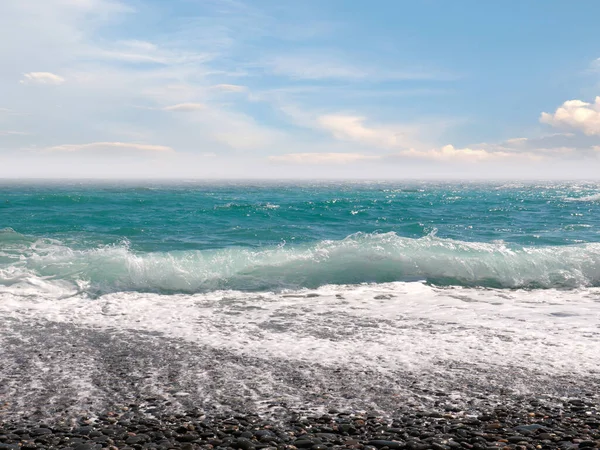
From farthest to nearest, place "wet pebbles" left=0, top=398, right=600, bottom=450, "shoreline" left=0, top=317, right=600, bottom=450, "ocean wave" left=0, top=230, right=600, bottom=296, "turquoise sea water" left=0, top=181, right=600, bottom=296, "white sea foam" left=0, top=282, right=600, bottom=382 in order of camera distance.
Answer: "turquoise sea water" left=0, top=181, right=600, bottom=296 → "ocean wave" left=0, top=230, right=600, bottom=296 → "white sea foam" left=0, top=282, right=600, bottom=382 → "shoreline" left=0, top=317, right=600, bottom=450 → "wet pebbles" left=0, top=398, right=600, bottom=450

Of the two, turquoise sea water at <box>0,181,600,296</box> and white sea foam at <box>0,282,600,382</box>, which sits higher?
turquoise sea water at <box>0,181,600,296</box>

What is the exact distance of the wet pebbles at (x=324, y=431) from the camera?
15.6 feet

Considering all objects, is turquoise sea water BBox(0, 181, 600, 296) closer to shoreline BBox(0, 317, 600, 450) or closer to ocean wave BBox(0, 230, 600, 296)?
ocean wave BBox(0, 230, 600, 296)

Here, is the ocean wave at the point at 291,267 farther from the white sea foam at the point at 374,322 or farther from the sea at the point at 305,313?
Result: the white sea foam at the point at 374,322

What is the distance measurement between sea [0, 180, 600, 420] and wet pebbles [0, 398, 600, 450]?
0.52 metres

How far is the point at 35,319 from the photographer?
9.76 m

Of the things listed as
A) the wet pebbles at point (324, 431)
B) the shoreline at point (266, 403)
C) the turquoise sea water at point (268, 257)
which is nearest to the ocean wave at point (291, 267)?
the turquoise sea water at point (268, 257)

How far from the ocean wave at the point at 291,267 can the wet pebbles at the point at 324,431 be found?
27.1ft

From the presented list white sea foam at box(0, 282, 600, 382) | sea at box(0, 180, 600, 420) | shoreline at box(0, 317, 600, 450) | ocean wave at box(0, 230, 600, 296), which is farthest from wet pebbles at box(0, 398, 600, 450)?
ocean wave at box(0, 230, 600, 296)

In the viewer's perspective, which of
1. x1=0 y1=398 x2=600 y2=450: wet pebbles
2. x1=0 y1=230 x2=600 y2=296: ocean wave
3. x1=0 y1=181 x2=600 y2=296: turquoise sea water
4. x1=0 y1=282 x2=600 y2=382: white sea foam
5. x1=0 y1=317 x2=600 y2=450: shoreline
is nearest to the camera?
x1=0 y1=398 x2=600 y2=450: wet pebbles

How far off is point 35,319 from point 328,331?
6411 mm

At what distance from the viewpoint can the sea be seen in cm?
660

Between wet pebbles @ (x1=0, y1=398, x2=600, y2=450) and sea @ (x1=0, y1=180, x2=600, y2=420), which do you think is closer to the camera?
wet pebbles @ (x1=0, y1=398, x2=600, y2=450)

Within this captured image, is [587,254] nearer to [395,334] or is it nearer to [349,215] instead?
[395,334]
